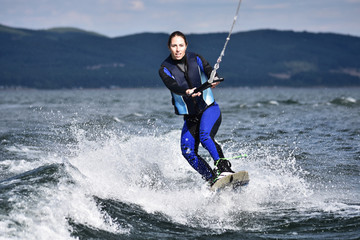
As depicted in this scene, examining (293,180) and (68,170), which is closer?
(68,170)

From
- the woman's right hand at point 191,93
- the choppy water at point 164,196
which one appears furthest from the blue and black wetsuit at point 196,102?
the choppy water at point 164,196

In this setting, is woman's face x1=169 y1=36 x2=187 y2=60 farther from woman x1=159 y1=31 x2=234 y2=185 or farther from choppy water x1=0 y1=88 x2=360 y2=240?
choppy water x1=0 y1=88 x2=360 y2=240

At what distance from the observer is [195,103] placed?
22.0 feet

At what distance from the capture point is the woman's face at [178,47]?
6.44 m

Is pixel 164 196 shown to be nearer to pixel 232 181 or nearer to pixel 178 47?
pixel 232 181

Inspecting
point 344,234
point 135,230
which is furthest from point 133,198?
point 344,234

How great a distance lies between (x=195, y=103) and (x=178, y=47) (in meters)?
0.78

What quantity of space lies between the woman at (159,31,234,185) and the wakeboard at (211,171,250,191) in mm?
126

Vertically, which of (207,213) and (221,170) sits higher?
(221,170)

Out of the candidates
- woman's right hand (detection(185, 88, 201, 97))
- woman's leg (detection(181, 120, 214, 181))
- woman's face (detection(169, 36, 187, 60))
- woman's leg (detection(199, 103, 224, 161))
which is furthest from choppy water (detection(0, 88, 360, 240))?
woman's face (detection(169, 36, 187, 60))

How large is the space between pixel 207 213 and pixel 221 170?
0.64 metres

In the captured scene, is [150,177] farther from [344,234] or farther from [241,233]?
[344,234]

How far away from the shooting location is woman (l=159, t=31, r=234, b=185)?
6598 mm

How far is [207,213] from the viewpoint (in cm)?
621
